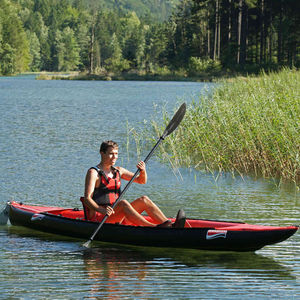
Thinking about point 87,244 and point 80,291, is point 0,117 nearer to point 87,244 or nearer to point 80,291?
point 87,244

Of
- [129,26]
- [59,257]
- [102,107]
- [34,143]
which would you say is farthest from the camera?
[129,26]

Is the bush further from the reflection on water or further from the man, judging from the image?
the reflection on water

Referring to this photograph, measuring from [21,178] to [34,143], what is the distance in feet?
17.0

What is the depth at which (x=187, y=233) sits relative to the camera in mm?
7012

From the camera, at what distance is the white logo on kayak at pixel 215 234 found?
22.7ft

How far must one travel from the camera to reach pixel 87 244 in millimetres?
7422

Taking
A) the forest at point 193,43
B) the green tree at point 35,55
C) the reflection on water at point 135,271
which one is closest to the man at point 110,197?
the reflection on water at point 135,271

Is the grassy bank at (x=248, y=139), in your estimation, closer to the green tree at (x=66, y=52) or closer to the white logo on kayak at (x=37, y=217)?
the white logo on kayak at (x=37, y=217)

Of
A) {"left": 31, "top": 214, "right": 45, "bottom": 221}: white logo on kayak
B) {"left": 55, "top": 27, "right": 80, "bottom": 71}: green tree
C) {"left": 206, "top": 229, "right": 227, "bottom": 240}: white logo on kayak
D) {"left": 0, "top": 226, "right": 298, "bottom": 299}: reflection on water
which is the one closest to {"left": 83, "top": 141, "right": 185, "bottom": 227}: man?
{"left": 0, "top": 226, "right": 298, "bottom": 299}: reflection on water

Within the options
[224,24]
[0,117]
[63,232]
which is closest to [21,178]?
[63,232]

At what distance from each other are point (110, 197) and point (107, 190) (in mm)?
91

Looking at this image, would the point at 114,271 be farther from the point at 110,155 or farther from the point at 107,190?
the point at 110,155

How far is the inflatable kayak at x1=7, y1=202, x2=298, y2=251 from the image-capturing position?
6840 mm

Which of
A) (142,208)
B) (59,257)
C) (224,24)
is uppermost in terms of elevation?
(224,24)
